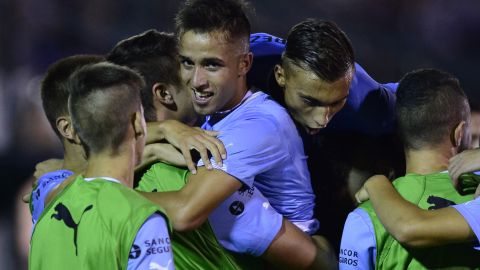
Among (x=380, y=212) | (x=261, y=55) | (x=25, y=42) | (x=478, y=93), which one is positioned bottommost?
(x=478, y=93)

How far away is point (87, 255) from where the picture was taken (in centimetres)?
309

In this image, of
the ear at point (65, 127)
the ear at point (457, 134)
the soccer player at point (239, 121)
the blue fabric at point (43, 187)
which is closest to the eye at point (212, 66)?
the soccer player at point (239, 121)

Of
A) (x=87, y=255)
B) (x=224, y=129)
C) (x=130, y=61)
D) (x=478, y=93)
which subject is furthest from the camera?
(x=478, y=93)

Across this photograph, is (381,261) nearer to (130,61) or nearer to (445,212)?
(445,212)

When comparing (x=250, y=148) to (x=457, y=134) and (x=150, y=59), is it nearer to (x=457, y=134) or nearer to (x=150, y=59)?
(x=150, y=59)

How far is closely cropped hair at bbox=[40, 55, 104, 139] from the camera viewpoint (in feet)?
13.7

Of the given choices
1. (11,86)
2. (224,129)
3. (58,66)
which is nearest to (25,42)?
(11,86)

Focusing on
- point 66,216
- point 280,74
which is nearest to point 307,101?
point 280,74

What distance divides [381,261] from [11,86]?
18.2ft

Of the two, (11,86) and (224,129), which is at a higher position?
(224,129)

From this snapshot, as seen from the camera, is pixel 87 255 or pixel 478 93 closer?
pixel 87 255

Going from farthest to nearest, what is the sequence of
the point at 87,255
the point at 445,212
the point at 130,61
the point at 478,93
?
the point at 478,93 < the point at 130,61 < the point at 445,212 < the point at 87,255

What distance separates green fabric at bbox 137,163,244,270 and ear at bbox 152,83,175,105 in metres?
0.35

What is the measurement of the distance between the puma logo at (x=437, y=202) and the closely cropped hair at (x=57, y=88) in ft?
5.55
